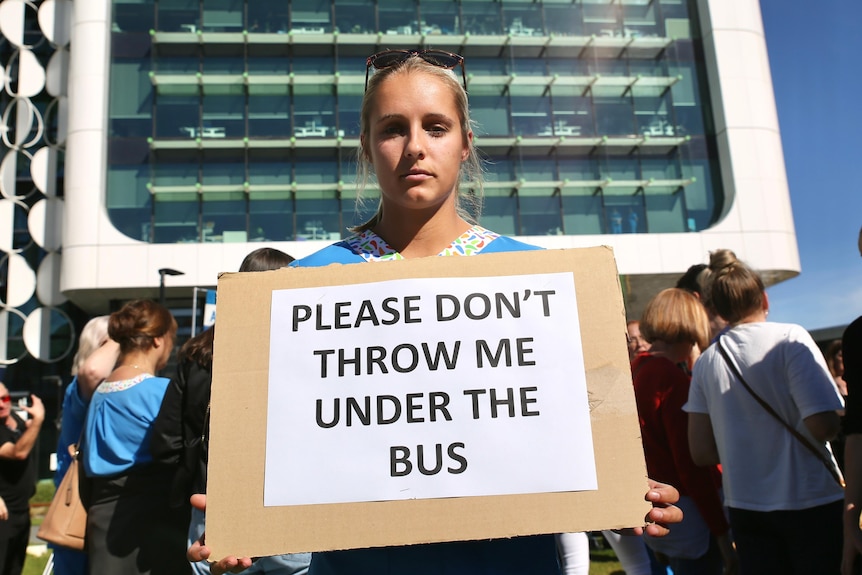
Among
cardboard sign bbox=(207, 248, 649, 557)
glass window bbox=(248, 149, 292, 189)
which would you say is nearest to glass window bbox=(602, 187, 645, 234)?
glass window bbox=(248, 149, 292, 189)

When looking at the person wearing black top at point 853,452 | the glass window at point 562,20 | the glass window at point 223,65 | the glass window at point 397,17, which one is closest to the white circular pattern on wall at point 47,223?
the glass window at point 223,65

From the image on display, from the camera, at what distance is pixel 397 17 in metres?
23.3

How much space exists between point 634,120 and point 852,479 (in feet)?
76.0

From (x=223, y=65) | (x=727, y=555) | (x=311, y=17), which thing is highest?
(x=311, y=17)

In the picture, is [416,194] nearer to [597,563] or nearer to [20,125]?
[597,563]

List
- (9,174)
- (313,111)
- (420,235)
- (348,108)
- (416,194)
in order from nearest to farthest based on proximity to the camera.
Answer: (416,194) → (420,235) → (9,174) → (313,111) → (348,108)

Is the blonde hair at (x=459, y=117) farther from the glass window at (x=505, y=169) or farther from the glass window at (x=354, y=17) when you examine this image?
the glass window at (x=354, y=17)

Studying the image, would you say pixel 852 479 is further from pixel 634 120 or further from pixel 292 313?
pixel 634 120

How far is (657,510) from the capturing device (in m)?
1.22

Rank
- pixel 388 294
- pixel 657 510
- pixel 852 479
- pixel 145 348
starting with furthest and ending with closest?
pixel 145 348 → pixel 852 479 → pixel 388 294 → pixel 657 510

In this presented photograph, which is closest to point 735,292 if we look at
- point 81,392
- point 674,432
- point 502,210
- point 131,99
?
point 674,432

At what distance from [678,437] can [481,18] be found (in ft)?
74.7

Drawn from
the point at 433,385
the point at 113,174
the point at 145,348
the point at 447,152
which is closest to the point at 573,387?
the point at 433,385

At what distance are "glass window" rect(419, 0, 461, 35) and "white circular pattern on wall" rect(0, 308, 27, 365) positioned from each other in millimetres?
16572
